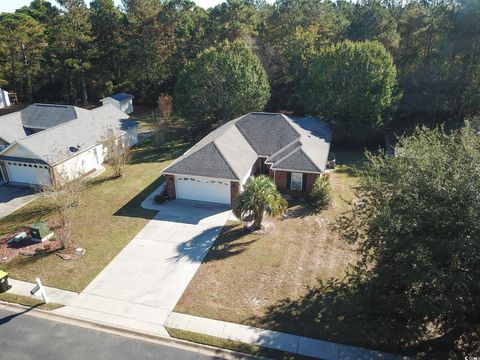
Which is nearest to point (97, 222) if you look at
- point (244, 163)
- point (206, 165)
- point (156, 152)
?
point (206, 165)

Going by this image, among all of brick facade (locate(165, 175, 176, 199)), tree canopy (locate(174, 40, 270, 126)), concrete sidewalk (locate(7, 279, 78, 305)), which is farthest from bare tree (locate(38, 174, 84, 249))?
tree canopy (locate(174, 40, 270, 126))

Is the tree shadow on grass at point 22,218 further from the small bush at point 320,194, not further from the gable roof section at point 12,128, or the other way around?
the small bush at point 320,194

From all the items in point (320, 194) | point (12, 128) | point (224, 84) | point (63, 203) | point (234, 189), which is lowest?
point (320, 194)

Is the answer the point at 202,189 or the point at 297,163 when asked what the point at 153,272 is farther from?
the point at 297,163

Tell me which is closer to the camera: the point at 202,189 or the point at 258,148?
the point at 202,189

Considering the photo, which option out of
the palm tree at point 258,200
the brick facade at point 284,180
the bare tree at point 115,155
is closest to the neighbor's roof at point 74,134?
the bare tree at point 115,155

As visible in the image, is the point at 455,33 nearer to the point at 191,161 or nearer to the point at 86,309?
the point at 191,161
